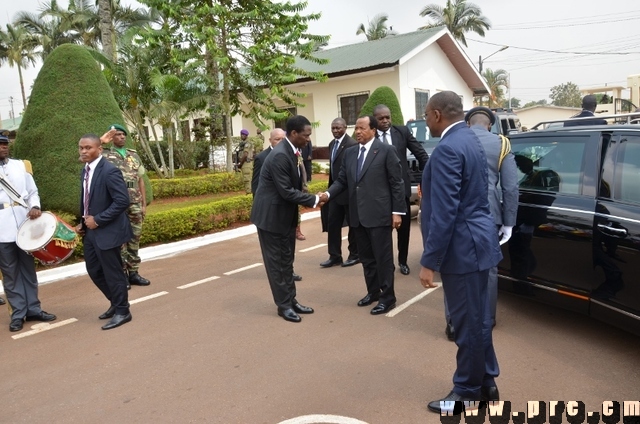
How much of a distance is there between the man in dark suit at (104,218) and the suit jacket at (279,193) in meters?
1.32

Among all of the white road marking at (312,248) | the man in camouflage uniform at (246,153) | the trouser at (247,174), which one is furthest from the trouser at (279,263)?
the trouser at (247,174)

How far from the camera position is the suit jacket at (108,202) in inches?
188

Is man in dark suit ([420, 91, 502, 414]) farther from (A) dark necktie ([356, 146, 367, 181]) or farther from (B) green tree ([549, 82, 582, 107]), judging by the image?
(B) green tree ([549, 82, 582, 107])

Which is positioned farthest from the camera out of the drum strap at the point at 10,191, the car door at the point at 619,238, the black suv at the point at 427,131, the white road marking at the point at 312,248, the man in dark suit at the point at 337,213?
the black suv at the point at 427,131

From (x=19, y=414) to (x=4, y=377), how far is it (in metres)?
0.76

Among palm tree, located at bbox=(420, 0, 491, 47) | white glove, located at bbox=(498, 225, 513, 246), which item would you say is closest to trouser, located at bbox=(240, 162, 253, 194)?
white glove, located at bbox=(498, 225, 513, 246)

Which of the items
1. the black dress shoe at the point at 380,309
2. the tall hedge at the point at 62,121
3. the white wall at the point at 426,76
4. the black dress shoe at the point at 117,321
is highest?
the white wall at the point at 426,76

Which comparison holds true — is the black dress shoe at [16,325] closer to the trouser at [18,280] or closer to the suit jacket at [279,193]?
the trouser at [18,280]

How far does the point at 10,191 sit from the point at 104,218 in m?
1.15

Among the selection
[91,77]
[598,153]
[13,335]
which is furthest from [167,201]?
[598,153]

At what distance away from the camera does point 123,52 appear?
15531 mm

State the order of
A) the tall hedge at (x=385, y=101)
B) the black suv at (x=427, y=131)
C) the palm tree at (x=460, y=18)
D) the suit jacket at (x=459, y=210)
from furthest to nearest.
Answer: the palm tree at (x=460, y=18) → the tall hedge at (x=385, y=101) → the black suv at (x=427, y=131) → the suit jacket at (x=459, y=210)

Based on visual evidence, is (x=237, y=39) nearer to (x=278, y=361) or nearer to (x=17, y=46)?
(x=278, y=361)

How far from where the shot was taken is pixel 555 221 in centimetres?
404
